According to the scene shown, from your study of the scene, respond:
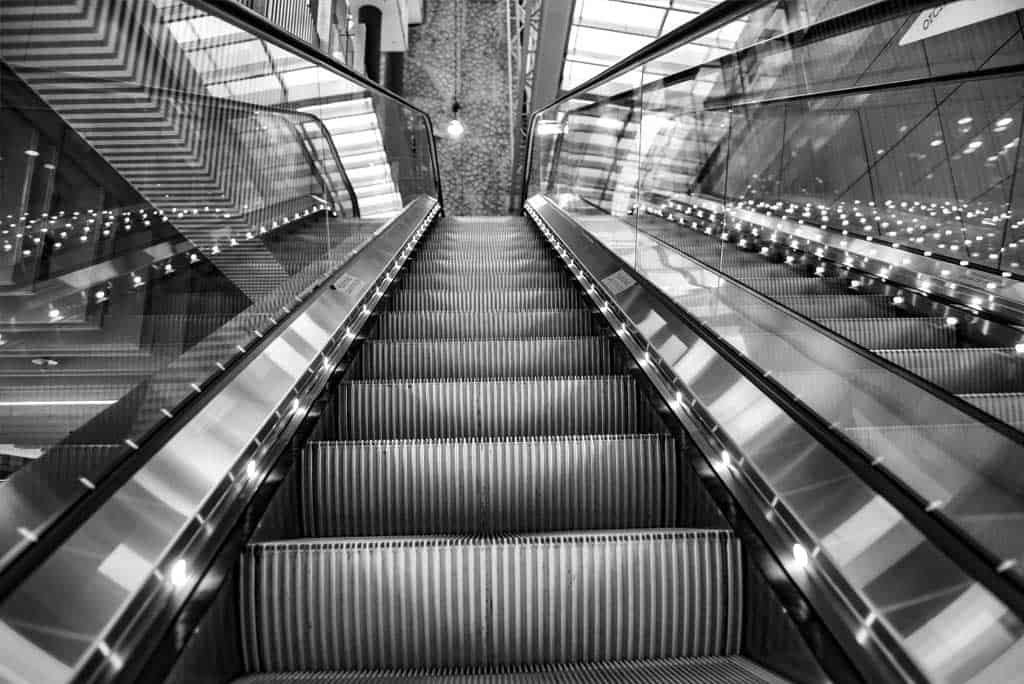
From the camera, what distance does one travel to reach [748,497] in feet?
6.28

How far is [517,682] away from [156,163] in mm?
1763

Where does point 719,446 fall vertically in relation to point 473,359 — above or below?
above

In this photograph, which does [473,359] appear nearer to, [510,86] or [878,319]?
[878,319]

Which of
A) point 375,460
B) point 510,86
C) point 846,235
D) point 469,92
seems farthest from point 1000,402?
point 469,92

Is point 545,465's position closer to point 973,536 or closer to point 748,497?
point 748,497

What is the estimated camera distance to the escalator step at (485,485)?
8.18ft

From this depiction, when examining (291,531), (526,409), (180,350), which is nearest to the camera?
(180,350)

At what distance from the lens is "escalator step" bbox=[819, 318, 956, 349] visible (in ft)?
12.2

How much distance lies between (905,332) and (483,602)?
9.31 feet

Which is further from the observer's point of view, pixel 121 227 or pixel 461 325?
pixel 461 325

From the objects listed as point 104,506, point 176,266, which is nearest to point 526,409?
point 176,266

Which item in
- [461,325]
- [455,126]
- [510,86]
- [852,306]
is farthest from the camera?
[510,86]

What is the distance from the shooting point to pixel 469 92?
608 inches

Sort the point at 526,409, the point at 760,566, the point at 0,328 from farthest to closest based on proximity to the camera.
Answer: the point at 526,409, the point at 760,566, the point at 0,328
